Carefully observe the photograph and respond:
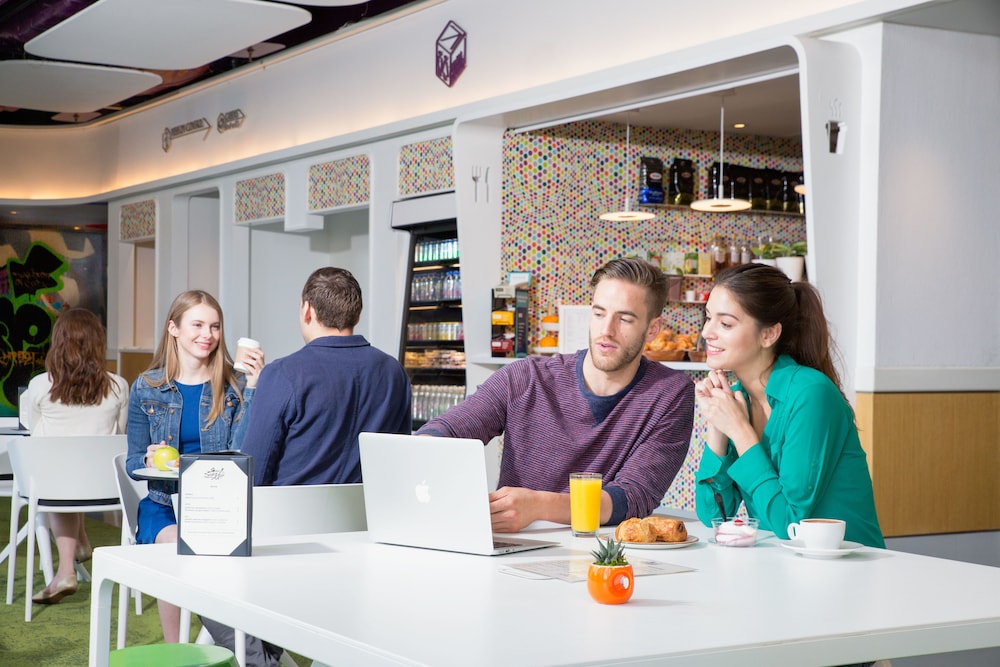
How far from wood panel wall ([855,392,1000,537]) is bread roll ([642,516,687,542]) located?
2.11 m

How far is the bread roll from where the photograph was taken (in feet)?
7.30

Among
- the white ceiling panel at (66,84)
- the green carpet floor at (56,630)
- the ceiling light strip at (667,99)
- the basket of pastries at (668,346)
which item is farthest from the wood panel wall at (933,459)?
the white ceiling panel at (66,84)

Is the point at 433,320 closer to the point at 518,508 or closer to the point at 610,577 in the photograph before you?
the point at 518,508

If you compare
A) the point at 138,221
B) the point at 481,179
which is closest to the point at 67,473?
the point at 481,179

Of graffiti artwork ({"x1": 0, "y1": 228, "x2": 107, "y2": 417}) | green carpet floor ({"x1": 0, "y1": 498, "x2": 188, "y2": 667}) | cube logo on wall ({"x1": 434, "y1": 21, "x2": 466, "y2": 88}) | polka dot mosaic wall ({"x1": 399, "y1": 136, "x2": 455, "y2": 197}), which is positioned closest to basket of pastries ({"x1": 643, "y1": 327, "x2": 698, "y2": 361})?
polka dot mosaic wall ({"x1": 399, "y1": 136, "x2": 455, "y2": 197})

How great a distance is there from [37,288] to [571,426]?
8977 millimetres

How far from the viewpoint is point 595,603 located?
5.62 ft

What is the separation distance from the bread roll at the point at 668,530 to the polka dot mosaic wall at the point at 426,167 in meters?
4.11

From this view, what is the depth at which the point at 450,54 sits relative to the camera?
6.47 m

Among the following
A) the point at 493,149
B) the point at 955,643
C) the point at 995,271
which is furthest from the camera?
the point at 493,149

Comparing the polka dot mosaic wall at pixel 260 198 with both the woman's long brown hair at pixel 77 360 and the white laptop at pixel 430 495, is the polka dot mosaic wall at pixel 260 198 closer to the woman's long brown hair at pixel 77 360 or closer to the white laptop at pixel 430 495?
the woman's long brown hair at pixel 77 360

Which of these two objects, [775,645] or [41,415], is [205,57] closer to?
[41,415]

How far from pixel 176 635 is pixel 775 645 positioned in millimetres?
2764

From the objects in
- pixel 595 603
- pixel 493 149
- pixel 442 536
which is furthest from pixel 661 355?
pixel 595 603
